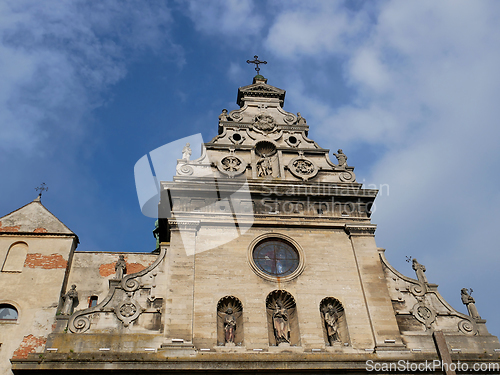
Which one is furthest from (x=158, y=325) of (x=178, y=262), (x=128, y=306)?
(x=178, y=262)

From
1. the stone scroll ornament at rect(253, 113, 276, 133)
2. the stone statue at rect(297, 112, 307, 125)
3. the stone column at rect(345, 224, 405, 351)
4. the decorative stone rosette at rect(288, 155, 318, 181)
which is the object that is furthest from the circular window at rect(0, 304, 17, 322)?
the stone statue at rect(297, 112, 307, 125)

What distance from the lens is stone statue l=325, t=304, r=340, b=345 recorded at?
1477 centimetres

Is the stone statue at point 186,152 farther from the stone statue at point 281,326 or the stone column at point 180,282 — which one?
the stone statue at point 281,326

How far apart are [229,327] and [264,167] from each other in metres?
6.73

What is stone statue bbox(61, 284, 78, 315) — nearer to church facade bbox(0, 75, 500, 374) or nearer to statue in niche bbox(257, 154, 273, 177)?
church facade bbox(0, 75, 500, 374)

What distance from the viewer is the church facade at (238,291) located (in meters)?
13.7

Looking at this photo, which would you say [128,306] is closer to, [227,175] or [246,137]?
[227,175]

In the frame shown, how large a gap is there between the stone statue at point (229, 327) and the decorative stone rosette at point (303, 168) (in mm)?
6339

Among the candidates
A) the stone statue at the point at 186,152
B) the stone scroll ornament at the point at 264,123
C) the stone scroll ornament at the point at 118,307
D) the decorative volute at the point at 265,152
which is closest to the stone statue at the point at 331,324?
the decorative volute at the point at 265,152

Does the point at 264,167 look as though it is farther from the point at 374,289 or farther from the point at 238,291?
the point at 374,289

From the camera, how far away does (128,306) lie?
1459 cm

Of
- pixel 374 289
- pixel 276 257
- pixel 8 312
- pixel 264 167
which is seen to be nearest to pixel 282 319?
pixel 276 257

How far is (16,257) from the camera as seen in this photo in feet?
55.1

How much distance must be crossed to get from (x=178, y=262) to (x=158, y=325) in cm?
210
